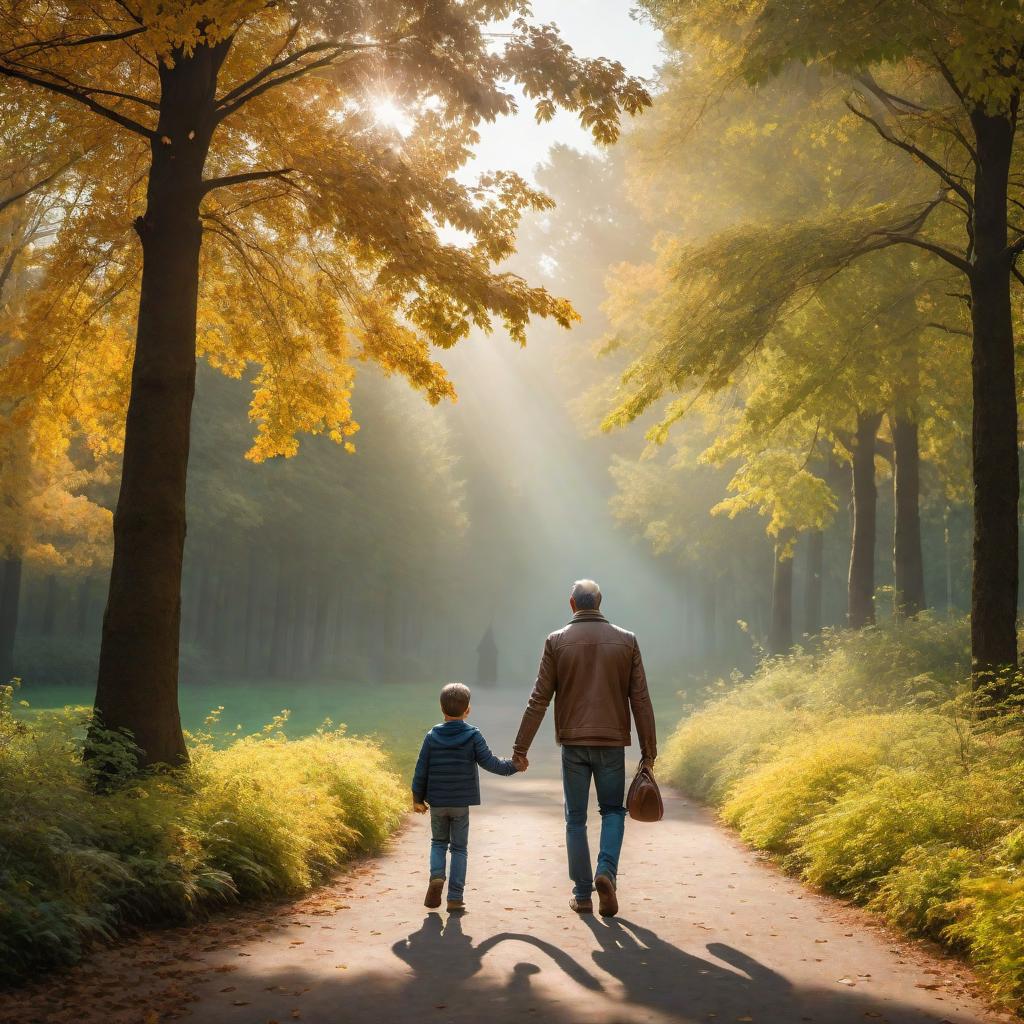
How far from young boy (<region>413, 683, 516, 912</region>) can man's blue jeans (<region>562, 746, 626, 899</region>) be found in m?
0.44

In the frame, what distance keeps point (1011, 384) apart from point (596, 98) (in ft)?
17.0

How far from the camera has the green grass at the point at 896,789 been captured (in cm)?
578

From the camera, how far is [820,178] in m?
17.6

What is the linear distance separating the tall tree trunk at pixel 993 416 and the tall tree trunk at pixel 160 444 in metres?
7.70

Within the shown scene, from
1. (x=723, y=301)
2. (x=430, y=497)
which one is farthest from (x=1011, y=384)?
(x=430, y=497)

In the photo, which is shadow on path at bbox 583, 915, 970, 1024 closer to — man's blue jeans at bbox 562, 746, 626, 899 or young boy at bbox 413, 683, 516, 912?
man's blue jeans at bbox 562, 746, 626, 899

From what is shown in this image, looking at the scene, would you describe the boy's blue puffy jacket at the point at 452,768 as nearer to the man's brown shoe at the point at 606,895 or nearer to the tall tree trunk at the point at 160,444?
the man's brown shoe at the point at 606,895

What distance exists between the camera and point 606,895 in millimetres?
6719

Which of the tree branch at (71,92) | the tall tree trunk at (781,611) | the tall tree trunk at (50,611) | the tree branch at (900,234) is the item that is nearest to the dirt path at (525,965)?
the tree branch at (71,92)

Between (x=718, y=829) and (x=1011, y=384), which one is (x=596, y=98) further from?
(x=718, y=829)

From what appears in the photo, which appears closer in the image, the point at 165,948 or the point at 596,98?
the point at 165,948

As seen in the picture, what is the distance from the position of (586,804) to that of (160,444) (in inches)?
187

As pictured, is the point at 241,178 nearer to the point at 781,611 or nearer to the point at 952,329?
the point at 952,329

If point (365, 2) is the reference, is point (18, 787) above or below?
below
